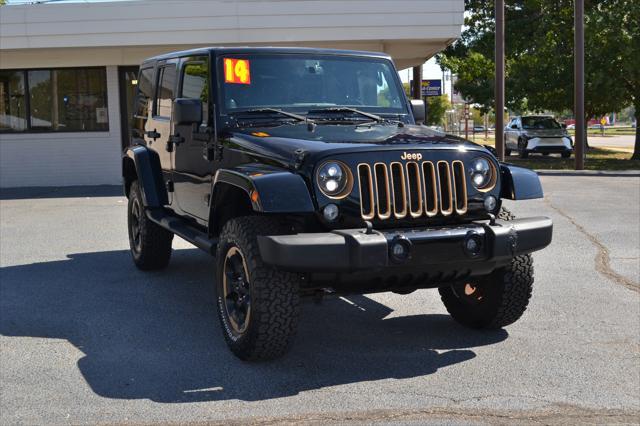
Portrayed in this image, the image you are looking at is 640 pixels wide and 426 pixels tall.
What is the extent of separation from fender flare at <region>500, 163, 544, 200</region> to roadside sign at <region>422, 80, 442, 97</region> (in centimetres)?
2224

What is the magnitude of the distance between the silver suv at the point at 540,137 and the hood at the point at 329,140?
24.4 metres

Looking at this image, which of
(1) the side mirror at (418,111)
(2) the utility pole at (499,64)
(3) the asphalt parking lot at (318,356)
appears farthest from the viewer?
(2) the utility pole at (499,64)

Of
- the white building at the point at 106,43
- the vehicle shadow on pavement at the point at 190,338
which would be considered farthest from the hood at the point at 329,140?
the white building at the point at 106,43

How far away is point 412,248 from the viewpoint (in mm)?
4746

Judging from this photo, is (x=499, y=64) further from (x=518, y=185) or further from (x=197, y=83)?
(x=518, y=185)

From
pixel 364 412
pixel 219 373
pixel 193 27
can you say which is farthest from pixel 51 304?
pixel 193 27

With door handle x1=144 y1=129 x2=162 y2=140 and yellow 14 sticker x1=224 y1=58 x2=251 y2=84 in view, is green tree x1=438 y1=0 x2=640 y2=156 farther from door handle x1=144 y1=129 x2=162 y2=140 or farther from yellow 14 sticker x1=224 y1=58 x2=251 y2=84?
yellow 14 sticker x1=224 y1=58 x2=251 y2=84

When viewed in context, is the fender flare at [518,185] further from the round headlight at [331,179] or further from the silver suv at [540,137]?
the silver suv at [540,137]

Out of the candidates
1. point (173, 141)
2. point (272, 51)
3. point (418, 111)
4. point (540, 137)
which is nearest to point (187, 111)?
point (272, 51)

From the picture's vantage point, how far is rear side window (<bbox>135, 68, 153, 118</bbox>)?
7.91 metres

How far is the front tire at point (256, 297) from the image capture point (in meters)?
4.92

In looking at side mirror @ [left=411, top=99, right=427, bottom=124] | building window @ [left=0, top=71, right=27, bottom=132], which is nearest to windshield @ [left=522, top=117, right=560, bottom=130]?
building window @ [left=0, top=71, right=27, bottom=132]

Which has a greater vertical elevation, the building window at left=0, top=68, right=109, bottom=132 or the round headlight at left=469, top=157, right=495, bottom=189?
the building window at left=0, top=68, right=109, bottom=132

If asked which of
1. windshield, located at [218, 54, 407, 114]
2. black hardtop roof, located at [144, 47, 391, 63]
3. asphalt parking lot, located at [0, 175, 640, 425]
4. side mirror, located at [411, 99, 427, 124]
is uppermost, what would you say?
black hardtop roof, located at [144, 47, 391, 63]
